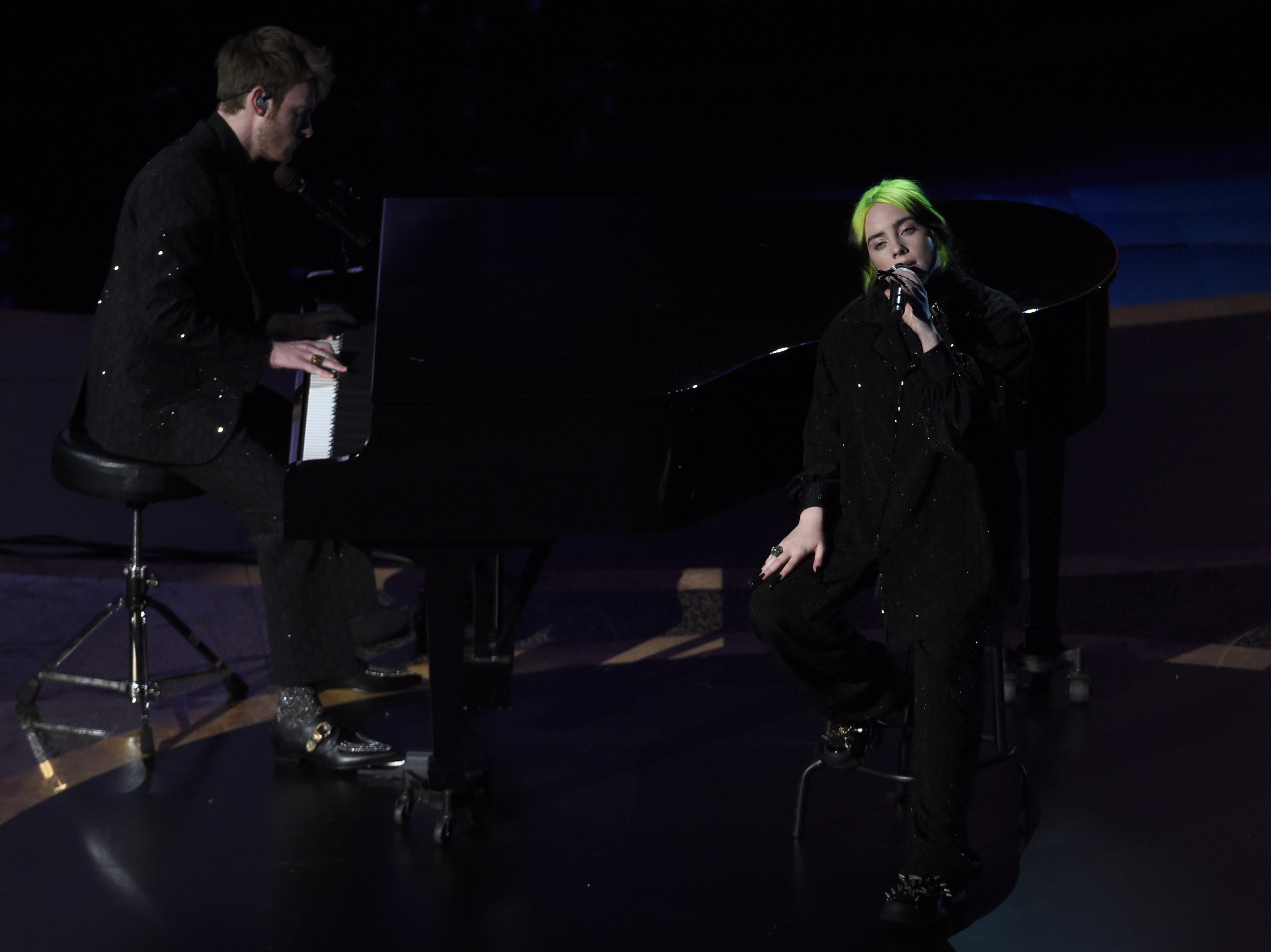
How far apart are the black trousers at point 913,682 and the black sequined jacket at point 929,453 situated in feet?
0.16

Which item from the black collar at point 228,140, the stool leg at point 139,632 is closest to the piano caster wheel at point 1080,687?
the stool leg at point 139,632

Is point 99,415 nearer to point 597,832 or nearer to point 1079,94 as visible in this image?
point 597,832

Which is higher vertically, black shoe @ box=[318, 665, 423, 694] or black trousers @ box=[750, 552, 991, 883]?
black trousers @ box=[750, 552, 991, 883]

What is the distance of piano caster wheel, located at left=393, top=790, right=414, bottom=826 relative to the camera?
2.79 meters

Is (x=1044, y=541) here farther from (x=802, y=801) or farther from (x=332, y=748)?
(x=332, y=748)

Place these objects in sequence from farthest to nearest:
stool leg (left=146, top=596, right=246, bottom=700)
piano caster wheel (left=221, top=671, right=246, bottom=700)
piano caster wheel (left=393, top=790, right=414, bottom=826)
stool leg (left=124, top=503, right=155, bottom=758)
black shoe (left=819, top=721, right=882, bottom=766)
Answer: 1. piano caster wheel (left=221, top=671, right=246, bottom=700)
2. stool leg (left=146, top=596, right=246, bottom=700)
3. stool leg (left=124, top=503, right=155, bottom=758)
4. piano caster wheel (left=393, top=790, right=414, bottom=826)
5. black shoe (left=819, top=721, right=882, bottom=766)

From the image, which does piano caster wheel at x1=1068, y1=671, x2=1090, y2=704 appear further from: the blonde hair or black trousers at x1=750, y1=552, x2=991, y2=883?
the blonde hair

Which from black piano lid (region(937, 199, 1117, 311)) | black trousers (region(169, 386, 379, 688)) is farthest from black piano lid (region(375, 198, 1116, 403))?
black trousers (region(169, 386, 379, 688))

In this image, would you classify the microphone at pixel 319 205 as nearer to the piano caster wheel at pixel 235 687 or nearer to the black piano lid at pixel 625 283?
the black piano lid at pixel 625 283

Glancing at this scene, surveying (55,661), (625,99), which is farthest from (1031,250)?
(625,99)

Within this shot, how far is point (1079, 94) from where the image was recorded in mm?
5992

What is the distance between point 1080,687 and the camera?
349 cm

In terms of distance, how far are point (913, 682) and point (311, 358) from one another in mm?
1282

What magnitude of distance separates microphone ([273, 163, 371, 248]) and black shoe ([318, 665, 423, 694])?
3.48 ft
